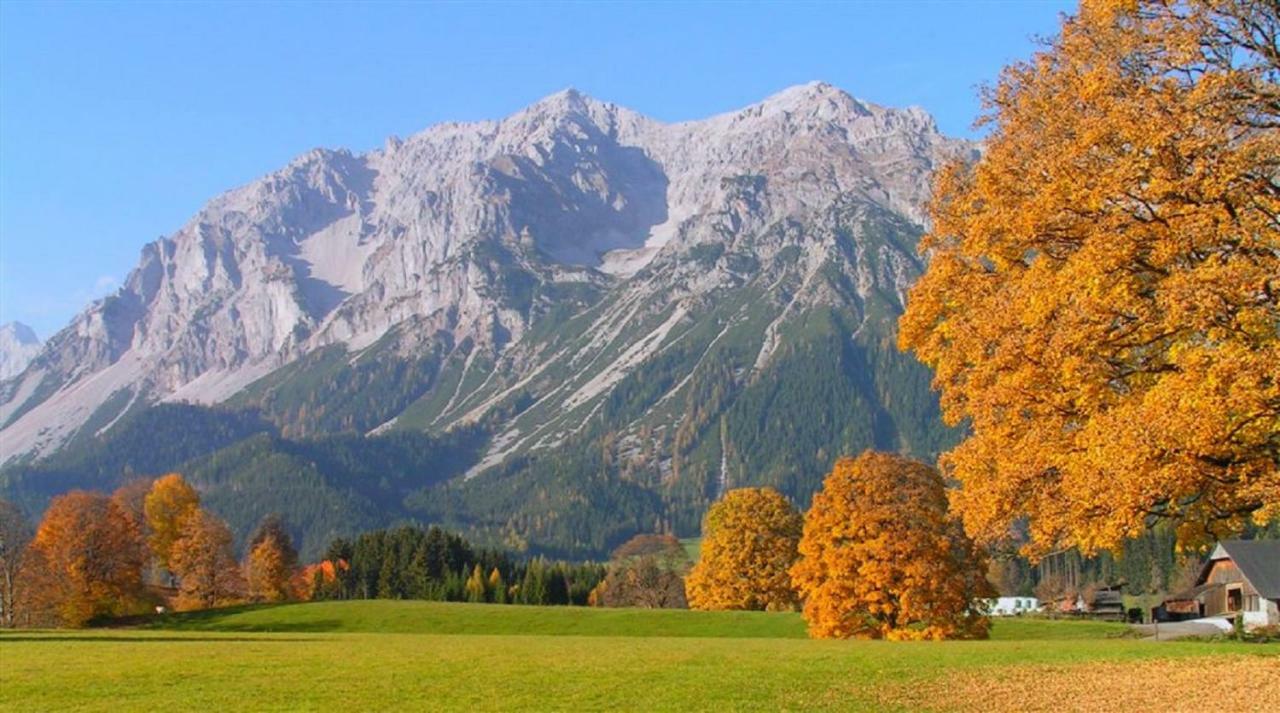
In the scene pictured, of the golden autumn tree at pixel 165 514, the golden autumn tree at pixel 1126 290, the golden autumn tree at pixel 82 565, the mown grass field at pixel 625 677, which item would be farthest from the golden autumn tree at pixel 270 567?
the golden autumn tree at pixel 1126 290

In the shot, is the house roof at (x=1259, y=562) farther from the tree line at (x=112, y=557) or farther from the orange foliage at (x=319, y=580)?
the orange foliage at (x=319, y=580)

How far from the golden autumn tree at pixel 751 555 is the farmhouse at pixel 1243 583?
133 feet

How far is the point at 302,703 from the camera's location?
32.0m

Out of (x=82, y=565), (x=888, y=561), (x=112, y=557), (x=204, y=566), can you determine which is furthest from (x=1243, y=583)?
(x=82, y=565)

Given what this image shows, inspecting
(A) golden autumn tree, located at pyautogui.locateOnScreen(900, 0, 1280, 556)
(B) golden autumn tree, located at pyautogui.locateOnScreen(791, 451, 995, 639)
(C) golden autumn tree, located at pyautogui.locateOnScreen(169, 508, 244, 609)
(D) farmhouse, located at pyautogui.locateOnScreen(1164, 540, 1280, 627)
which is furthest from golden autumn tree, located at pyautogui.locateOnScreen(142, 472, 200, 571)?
(A) golden autumn tree, located at pyautogui.locateOnScreen(900, 0, 1280, 556)

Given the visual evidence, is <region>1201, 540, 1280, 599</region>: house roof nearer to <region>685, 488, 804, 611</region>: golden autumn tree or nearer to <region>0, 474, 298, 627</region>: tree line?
<region>685, 488, 804, 611</region>: golden autumn tree

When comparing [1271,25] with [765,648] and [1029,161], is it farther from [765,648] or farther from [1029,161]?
[765,648]

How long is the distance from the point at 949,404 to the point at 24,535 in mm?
113422

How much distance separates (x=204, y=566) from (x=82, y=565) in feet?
58.4

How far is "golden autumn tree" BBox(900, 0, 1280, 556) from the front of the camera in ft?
68.6

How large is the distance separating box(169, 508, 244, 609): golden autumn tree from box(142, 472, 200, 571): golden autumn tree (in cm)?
635

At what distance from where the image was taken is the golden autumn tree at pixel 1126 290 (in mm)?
20922

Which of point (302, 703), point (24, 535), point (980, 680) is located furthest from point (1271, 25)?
point (24, 535)

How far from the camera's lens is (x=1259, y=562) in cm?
10400
